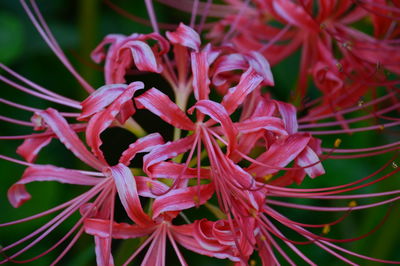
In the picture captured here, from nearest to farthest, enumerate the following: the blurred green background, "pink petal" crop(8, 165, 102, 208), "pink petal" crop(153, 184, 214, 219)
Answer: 1. "pink petal" crop(153, 184, 214, 219)
2. "pink petal" crop(8, 165, 102, 208)
3. the blurred green background

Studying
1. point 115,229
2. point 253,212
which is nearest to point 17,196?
point 115,229

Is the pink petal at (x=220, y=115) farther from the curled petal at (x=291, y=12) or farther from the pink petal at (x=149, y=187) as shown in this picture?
the curled petal at (x=291, y=12)

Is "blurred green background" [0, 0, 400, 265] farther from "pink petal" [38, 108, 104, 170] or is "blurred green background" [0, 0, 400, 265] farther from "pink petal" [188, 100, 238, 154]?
"pink petal" [188, 100, 238, 154]

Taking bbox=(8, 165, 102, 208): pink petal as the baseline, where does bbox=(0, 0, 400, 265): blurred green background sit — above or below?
below

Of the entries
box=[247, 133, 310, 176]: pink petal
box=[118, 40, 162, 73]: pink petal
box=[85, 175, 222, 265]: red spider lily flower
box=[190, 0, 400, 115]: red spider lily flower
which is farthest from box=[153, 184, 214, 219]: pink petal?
box=[190, 0, 400, 115]: red spider lily flower

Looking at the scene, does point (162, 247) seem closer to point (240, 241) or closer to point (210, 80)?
point (240, 241)

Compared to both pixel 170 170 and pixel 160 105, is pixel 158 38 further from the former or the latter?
pixel 170 170

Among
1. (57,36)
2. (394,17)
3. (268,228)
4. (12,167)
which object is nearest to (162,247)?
(268,228)
